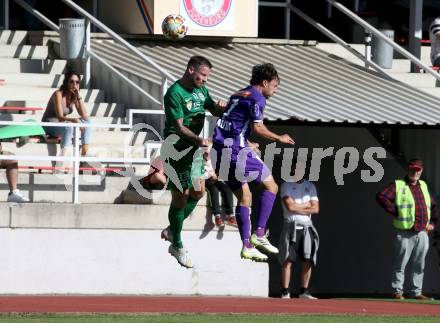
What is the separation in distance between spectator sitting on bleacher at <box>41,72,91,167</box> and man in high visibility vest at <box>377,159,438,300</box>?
4.42 metres

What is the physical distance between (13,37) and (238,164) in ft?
33.1

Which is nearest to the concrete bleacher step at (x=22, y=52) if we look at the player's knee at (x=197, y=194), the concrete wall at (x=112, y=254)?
the concrete wall at (x=112, y=254)

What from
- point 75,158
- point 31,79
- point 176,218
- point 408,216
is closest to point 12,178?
point 75,158

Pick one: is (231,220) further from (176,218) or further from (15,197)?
(176,218)

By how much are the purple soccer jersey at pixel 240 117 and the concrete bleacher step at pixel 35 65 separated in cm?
898

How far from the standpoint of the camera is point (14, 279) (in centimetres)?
1905

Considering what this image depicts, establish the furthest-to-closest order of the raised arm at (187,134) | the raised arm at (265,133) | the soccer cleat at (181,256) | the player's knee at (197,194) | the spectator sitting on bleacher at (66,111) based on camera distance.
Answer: the spectator sitting on bleacher at (66,111) → the soccer cleat at (181,256) → the player's knee at (197,194) → the raised arm at (187,134) → the raised arm at (265,133)

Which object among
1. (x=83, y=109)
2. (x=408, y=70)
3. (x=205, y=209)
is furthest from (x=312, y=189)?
(x=408, y=70)

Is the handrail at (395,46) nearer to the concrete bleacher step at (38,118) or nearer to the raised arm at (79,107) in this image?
the concrete bleacher step at (38,118)

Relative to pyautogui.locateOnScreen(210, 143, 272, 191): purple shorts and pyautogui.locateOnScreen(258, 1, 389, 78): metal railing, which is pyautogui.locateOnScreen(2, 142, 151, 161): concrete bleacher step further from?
pyautogui.locateOnScreen(210, 143, 272, 191): purple shorts

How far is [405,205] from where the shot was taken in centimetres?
2083

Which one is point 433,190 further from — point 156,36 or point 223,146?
point 223,146

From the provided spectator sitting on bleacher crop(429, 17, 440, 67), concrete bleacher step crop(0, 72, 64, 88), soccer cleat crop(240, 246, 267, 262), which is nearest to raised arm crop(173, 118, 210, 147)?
soccer cleat crop(240, 246, 267, 262)

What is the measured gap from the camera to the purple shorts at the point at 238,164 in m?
13.8
